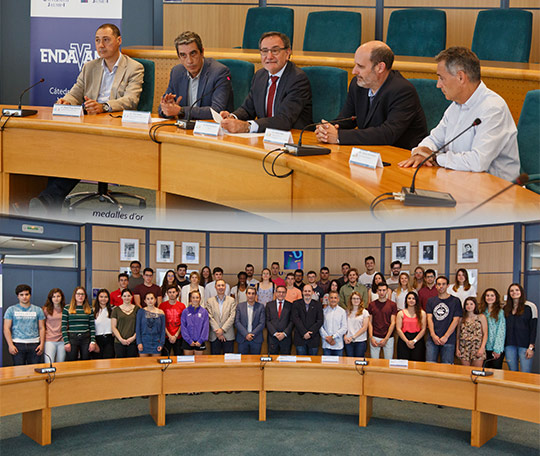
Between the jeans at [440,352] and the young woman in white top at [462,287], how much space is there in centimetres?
35

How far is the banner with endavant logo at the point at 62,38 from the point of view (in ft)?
19.8

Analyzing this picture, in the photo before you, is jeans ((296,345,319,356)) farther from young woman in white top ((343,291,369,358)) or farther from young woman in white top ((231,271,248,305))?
young woman in white top ((231,271,248,305))

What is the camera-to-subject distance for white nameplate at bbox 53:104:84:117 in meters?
3.74

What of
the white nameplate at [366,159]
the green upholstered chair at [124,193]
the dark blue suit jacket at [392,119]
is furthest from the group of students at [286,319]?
the white nameplate at [366,159]

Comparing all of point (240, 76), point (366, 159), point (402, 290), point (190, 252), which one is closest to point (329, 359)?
point (402, 290)

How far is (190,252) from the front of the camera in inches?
200

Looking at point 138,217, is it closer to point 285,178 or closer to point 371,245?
point 371,245

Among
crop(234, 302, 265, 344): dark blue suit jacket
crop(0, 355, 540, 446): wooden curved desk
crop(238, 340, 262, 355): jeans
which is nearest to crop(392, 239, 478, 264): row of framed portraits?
crop(0, 355, 540, 446): wooden curved desk

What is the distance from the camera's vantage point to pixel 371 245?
5.10 m

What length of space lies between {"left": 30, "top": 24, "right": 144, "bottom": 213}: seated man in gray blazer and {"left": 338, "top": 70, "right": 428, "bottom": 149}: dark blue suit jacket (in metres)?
1.68

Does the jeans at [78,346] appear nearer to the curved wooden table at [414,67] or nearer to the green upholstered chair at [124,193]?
the green upholstered chair at [124,193]

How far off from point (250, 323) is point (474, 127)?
281cm

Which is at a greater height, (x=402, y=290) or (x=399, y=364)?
(x=402, y=290)

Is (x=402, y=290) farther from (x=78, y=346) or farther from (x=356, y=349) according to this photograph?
(x=78, y=346)
